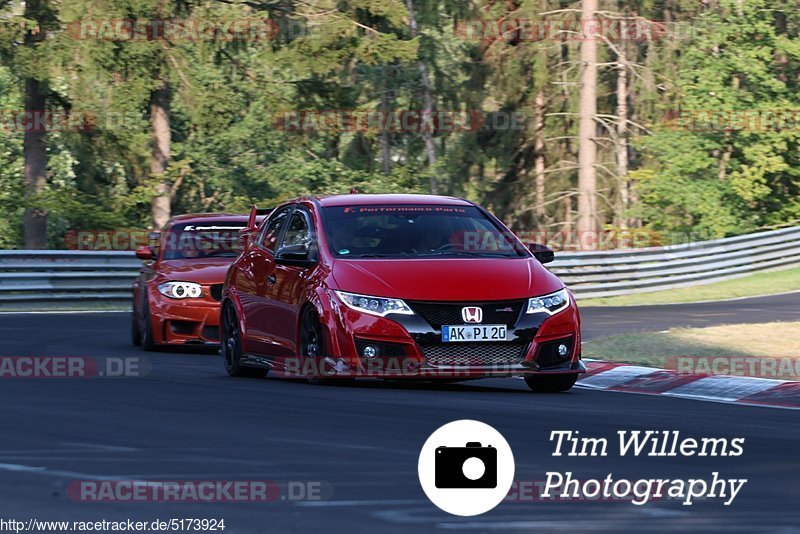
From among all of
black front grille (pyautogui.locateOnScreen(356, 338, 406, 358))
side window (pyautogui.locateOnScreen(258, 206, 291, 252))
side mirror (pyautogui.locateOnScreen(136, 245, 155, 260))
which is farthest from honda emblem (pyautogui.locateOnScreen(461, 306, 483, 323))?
side mirror (pyautogui.locateOnScreen(136, 245, 155, 260))

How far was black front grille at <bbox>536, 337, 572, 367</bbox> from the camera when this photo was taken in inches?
476

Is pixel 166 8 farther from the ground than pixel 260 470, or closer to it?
farther from the ground

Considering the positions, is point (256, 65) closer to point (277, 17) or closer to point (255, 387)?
point (277, 17)

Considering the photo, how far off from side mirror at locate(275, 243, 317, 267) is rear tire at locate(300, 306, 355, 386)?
44 centimetres

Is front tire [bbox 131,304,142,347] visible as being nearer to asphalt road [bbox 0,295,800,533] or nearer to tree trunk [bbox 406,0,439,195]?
asphalt road [bbox 0,295,800,533]

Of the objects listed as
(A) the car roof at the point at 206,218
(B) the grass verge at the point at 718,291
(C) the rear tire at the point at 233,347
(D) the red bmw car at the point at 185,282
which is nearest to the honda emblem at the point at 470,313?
(C) the rear tire at the point at 233,347

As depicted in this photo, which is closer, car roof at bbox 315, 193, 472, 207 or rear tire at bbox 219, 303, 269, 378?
car roof at bbox 315, 193, 472, 207

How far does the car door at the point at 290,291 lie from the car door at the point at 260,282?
11cm

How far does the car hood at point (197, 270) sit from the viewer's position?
17328 millimetres

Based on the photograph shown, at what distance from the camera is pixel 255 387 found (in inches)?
500

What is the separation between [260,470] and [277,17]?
3419 cm

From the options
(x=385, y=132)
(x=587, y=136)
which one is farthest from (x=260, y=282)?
(x=385, y=132)

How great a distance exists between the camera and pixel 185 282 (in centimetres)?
1733

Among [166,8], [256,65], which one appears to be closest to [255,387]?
[166,8]
